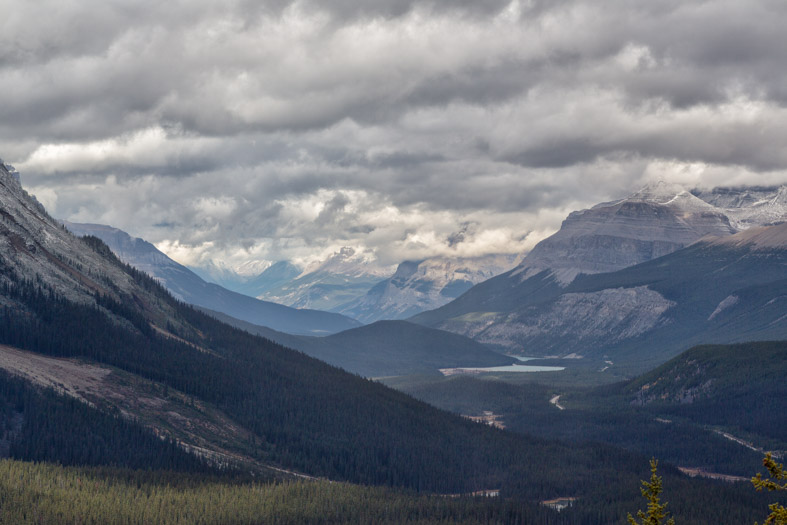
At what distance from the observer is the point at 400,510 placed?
169875 millimetres

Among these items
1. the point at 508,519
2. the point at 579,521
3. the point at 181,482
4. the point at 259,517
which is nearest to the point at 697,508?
the point at 579,521

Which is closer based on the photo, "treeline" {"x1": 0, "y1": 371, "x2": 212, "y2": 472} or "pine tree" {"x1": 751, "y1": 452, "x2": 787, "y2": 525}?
"pine tree" {"x1": 751, "y1": 452, "x2": 787, "y2": 525}

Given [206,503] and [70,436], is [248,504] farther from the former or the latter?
[70,436]

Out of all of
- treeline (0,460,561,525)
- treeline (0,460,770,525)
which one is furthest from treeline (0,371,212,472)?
treeline (0,460,561,525)

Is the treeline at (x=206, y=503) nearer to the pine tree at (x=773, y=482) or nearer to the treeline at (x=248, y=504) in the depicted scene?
the treeline at (x=248, y=504)

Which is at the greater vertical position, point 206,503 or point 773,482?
point 773,482

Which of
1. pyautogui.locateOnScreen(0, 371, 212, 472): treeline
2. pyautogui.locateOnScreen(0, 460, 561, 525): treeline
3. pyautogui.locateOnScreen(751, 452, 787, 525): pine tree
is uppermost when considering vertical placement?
pyautogui.locateOnScreen(751, 452, 787, 525): pine tree

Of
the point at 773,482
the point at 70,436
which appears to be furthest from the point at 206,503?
the point at 773,482

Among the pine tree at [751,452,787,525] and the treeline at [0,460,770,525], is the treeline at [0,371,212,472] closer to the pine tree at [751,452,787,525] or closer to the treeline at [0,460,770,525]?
the treeline at [0,460,770,525]

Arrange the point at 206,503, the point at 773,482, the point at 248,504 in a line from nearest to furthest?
the point at 773,482 < the point at 206,503 < the point at 248,504

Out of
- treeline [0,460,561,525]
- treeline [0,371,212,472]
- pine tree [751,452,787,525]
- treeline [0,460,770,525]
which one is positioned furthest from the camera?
treeline [0,371,212,472]

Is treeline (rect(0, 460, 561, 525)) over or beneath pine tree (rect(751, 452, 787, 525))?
beneath

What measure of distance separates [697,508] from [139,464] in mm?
130499

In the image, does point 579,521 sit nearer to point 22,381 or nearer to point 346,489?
point 346,489
